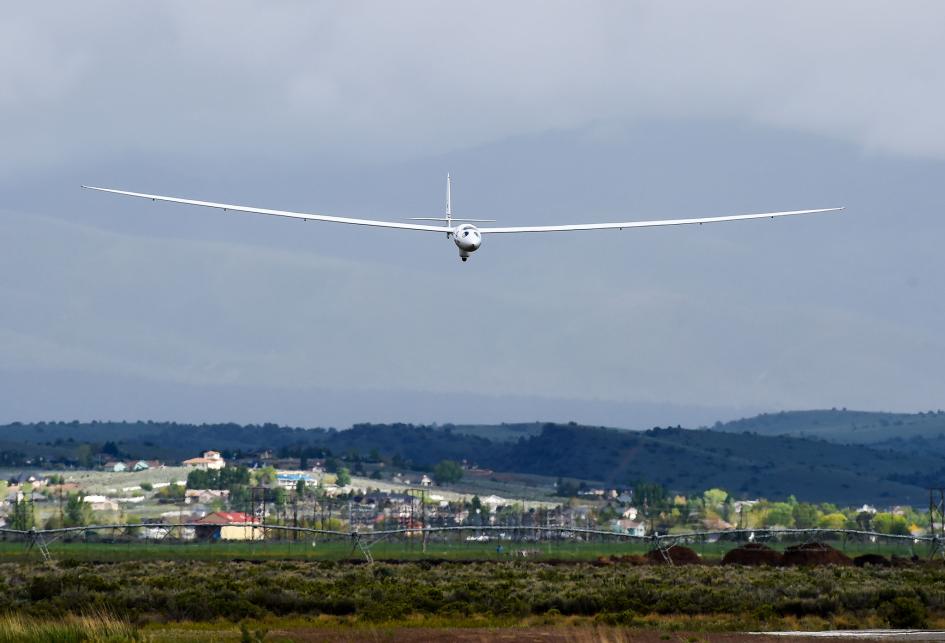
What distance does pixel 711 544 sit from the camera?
171625 millimetres

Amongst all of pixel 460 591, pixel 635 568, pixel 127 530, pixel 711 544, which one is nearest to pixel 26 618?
pixel 460 591

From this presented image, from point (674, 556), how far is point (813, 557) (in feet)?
30.4

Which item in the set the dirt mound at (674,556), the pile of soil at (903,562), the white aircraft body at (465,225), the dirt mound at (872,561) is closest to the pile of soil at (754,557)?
the dirt mound at (674,556)

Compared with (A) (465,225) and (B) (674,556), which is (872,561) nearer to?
(B) (674,556)

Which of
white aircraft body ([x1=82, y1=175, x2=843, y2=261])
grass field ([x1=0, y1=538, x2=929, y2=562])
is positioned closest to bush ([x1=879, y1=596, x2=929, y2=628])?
white aircraft body ([x1=82, y1=175, x2=843, y2=261])

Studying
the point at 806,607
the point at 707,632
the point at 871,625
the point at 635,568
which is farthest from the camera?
the point at 635,568

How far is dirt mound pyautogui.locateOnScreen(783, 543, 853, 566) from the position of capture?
93000 millimetres

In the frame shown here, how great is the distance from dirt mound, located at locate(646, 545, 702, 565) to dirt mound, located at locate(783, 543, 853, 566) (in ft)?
19.1

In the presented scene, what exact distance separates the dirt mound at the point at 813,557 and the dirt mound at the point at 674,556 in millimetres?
5811

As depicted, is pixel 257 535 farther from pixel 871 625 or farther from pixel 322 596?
pixel 871 625

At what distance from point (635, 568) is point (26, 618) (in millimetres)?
44592

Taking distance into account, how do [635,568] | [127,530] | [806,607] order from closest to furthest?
[806,607]
[635,568]
[127,530]

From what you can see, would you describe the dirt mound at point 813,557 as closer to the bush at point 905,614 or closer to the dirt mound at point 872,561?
the dirt mound at point 872,561

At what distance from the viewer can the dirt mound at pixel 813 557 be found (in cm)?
9300
